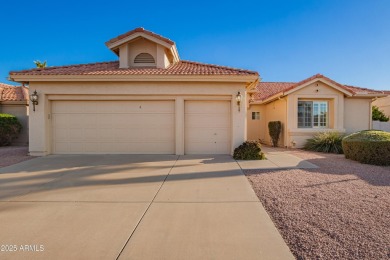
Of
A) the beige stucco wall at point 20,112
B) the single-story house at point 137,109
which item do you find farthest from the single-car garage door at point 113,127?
the beige stucco wall at point 20,112

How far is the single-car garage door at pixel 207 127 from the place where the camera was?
10086 millimetres

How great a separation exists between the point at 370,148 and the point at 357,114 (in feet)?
23.5

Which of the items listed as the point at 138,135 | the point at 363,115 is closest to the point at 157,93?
the point at 138,135

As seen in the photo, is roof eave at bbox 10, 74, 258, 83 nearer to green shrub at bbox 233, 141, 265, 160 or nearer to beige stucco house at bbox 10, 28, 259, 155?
beige stucco house at bbox 10, 28, 259, 155

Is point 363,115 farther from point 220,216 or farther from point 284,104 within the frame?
point 220,216

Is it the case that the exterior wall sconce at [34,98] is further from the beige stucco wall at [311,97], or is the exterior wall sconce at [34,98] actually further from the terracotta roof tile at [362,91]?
the terracotta roof tile at [362,91]

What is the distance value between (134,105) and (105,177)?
4661 mm

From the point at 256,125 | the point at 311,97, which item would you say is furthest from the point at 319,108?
the point at 256,125

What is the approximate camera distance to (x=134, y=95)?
32.5 ft

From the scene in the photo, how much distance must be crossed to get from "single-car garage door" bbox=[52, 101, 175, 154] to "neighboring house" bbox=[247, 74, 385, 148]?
679 centimetres

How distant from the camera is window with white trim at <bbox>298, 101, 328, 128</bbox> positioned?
13312 millimetres

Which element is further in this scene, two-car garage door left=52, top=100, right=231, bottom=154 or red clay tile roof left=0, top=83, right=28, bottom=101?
red clay tile roof left=0, top=83, right=28, bottom=101

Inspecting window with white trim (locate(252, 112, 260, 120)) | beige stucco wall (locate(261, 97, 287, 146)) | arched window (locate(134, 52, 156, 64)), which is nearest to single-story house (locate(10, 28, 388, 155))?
arched window (locate(134, 52, 156, 64))

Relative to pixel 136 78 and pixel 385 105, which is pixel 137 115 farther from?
pixel 385 105
